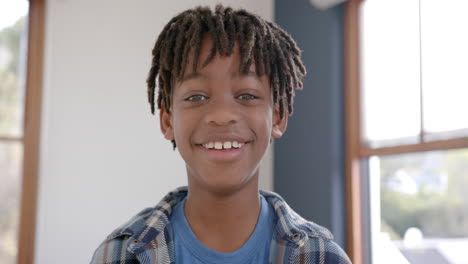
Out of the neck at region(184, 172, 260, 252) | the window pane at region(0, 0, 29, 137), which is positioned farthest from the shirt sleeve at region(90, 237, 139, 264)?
the window pane at region(0, 0, 29, 137)

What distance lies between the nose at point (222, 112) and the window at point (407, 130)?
3.51ft

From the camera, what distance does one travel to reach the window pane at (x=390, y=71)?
1985 mm

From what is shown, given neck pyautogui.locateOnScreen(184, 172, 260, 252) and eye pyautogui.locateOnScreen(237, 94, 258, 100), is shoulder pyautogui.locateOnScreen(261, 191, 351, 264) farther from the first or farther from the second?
eye pyautogui.locateOnScreen(237, 94, 258, 100)

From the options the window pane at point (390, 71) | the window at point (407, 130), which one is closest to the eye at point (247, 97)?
the window at point (407, 130)

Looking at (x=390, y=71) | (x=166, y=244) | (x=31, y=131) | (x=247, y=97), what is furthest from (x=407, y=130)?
(x=31, y=131)

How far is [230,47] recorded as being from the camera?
→ 0.97m

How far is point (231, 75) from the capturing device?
3.18 ft

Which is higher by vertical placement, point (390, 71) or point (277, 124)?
point (390, 71)

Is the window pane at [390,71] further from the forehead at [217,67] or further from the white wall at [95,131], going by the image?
the forehead at [217,67]

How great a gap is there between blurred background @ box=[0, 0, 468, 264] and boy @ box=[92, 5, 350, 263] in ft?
3.41

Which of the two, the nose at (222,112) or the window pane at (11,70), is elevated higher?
the window pane at (11,70)

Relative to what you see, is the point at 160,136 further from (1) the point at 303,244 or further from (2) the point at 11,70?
(1) the point at 303,244

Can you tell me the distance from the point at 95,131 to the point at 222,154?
164 centimetres

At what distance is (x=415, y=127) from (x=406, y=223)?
0.35 metres
